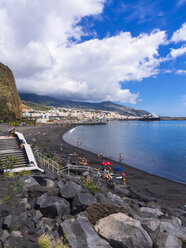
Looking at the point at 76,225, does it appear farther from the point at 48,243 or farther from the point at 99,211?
the point at 99,211

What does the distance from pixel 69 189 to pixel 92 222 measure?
7.42ft

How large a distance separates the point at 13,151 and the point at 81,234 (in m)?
11.5

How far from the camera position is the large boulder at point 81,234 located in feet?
13.8

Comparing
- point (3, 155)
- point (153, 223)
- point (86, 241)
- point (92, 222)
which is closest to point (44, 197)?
point (92, 222)

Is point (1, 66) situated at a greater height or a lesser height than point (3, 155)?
greater

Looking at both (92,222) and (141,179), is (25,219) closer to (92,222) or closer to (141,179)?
(92,222)

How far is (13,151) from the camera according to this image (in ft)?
44.9

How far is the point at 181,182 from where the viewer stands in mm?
20812

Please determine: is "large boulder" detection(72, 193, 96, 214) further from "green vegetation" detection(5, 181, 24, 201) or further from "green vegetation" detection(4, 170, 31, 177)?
"green vegetation" detection(4, 170, 31, 177)

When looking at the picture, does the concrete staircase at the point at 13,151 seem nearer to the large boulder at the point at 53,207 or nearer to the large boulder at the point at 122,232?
the large boulder at the point at 53,207

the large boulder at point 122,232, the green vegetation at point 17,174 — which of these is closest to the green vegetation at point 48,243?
the large boulder at point 122,232

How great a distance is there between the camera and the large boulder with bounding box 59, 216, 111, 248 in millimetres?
4211

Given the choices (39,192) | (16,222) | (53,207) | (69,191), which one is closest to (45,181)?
(39,192)

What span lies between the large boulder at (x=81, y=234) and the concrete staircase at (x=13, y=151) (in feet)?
29.3
